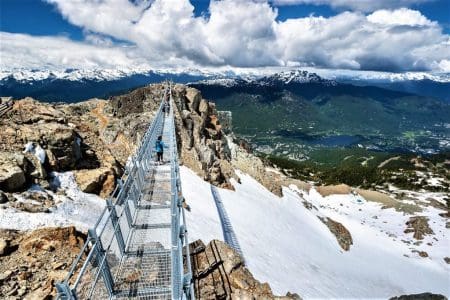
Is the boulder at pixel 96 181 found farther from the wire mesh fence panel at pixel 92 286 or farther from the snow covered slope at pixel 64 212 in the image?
the wire mesh fence panel at pixel 92 286

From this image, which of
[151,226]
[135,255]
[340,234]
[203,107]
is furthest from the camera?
[203,107]

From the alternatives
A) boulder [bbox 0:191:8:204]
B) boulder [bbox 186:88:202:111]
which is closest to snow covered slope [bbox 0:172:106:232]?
boulder [bbox 0:191:8:204]

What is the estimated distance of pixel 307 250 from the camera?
31.9 meters

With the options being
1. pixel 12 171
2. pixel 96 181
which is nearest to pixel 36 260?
pixel 12 171

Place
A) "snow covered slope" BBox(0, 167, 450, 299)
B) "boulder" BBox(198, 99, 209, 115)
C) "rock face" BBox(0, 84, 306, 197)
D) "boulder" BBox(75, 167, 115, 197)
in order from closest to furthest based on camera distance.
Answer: "snow covered slope" BBox(0, 167, 450, 299)
"boulder" BBox(75, 167, 115, 197)
"rock face" BBox(0, 84, 306, 197)
"boulder" BBox(198, 99, 209, 115)

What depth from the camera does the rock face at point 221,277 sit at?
12.4 meters

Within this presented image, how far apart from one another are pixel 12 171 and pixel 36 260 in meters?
5.37

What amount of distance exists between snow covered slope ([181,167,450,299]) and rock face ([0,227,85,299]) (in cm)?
853

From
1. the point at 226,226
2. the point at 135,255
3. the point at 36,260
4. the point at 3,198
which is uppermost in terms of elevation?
the point at 3,198

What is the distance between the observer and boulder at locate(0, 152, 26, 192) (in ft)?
45.7

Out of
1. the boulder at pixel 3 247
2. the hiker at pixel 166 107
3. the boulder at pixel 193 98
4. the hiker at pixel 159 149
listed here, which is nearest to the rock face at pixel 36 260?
the boulder at pixel 3 247

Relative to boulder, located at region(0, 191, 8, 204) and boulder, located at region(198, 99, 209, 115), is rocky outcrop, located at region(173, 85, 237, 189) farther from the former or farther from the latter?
boulder, located at region(0, 191, 8, 204)

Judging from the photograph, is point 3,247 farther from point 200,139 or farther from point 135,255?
point 200,139

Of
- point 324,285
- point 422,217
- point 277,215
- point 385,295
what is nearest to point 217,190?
point 277,215
